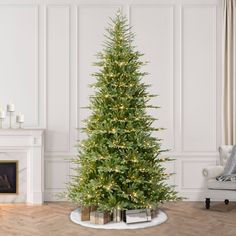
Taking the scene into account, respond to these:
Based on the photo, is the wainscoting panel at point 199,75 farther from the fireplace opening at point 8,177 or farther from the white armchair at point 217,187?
the fireplace opening at point 8,177

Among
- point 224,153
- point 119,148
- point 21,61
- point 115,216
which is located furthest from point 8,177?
point 224,153

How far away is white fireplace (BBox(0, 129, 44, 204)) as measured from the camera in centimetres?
610

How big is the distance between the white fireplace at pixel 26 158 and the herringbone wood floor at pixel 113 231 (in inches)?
6.7

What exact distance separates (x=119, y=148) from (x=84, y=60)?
6.34ft

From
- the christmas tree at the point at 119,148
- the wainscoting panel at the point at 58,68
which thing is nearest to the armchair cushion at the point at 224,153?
the christmas tree at the point at 119,148

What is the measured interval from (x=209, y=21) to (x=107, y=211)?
126 inches

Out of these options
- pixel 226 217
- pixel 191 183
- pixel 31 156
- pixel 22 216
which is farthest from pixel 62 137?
pixel 226 217

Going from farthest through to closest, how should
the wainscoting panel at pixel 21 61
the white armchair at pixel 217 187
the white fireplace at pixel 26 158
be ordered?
the wainscoting panel at pixel 21 61
the white fireplace at pixel 26 158
the white armchair at pixel 217 187

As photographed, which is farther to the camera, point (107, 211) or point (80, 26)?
point (80, 26)

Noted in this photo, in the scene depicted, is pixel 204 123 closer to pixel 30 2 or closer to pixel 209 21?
pixel 209 21

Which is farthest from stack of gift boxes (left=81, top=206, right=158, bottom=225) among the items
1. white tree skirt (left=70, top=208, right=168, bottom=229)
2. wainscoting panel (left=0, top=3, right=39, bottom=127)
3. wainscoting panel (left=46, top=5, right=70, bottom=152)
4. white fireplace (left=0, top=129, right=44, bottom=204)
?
wainscoting panel (left=0, top=3, right=39, bottom=127)

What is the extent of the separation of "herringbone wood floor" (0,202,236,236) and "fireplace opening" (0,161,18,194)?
9.4 inches

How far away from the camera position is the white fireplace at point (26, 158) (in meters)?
6.10

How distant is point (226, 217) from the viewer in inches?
213
